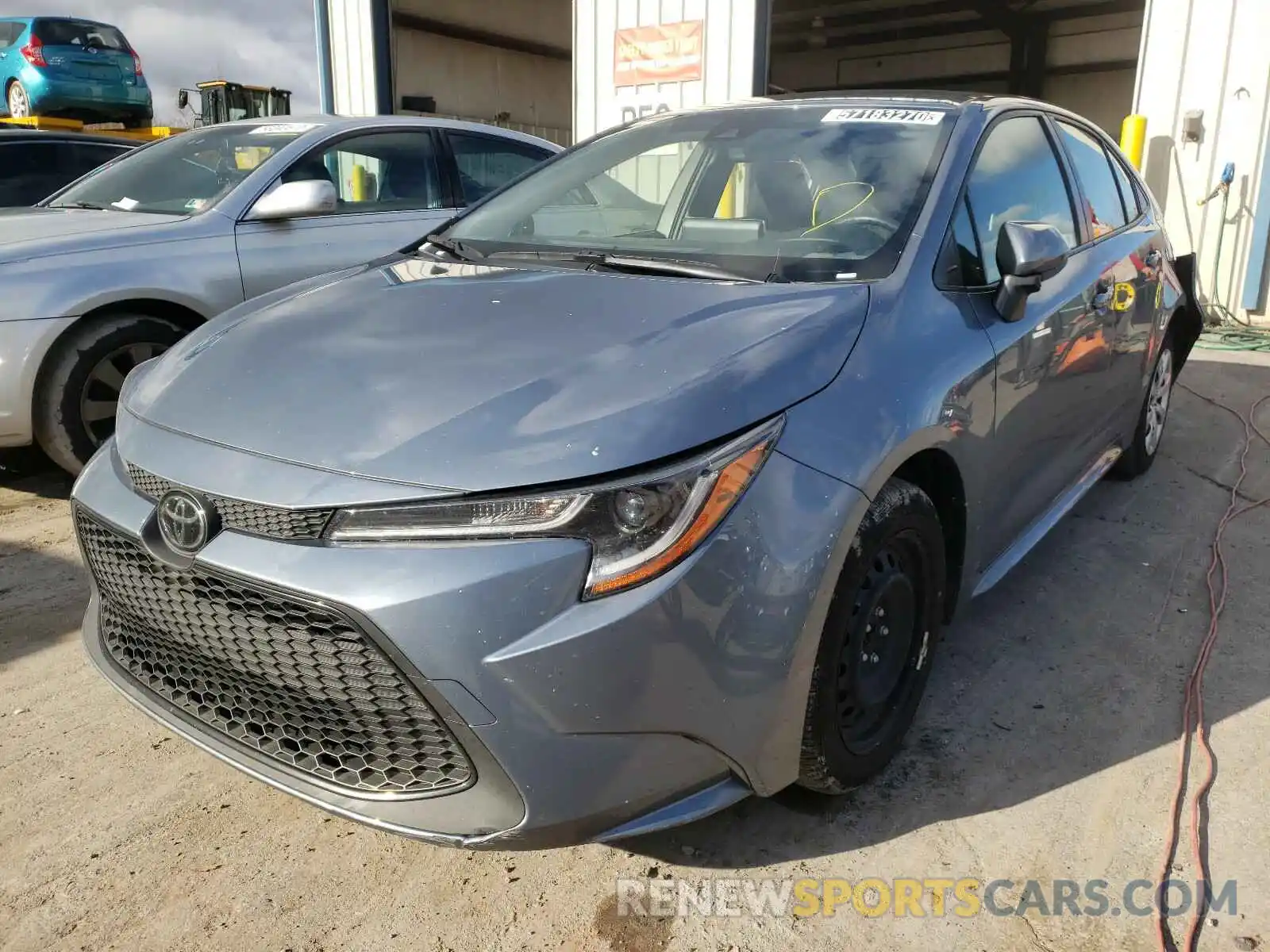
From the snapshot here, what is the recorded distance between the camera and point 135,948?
71.9 inches

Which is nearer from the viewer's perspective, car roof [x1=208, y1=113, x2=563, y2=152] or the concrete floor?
the concrete floor

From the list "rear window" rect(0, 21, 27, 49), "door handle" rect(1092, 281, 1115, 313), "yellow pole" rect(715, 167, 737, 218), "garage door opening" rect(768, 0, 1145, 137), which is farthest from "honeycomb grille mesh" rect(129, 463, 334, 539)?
"garage door opening" rect(768, 0, 1145, 137)

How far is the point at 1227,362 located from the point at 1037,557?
14.7 ft

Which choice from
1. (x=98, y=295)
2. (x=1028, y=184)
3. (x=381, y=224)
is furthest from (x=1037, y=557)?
(x=98, y=295)

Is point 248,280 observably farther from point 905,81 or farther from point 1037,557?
point 905,81

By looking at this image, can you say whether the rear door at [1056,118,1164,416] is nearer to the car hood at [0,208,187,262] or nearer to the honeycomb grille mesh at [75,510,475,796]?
the honeycomb grille mesh at [75,510,475,796]

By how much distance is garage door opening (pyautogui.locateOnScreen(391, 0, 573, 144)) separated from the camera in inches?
632

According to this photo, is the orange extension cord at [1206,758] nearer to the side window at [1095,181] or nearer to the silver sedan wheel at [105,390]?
the side window at [1095,181]

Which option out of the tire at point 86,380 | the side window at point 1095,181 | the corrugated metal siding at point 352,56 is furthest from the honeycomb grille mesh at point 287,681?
the corrugated metal siding at point 352,56

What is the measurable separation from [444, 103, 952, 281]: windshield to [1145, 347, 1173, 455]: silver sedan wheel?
7.22 feet

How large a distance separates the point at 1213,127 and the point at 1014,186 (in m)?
6.94

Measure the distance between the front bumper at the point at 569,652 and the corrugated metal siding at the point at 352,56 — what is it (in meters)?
11.8

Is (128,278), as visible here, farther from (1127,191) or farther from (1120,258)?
(1127,191)

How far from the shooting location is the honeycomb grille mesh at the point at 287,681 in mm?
1632
